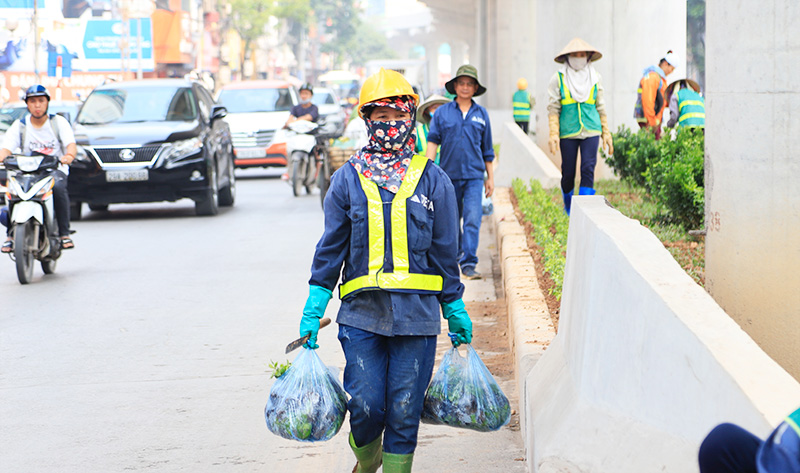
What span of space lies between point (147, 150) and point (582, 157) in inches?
276

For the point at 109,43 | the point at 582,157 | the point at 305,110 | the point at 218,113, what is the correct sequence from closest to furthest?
1. the point at 582,157
2. the point at 218,113
3. the point at 305,110
4. the point at 109,43

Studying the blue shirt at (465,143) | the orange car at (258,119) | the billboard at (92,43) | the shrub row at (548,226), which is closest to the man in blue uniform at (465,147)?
the blue shirt at (465,143)

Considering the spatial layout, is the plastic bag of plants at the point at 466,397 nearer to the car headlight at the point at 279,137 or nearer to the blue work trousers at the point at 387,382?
the blue work trousers at the point at 387,382

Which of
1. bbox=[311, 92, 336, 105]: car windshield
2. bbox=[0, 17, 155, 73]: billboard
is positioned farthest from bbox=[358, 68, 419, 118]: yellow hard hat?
bbox=[0, 17, 155, 73]: billboard

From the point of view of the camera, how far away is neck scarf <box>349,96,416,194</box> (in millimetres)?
4293

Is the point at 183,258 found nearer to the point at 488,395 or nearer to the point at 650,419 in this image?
the point at 488,395

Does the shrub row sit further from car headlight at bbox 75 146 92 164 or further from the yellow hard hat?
car headlight at bbox 75 146 92 164

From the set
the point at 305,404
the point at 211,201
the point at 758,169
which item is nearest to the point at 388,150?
Result: the point at 305,404

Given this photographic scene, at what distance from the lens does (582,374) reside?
4375 millimetres

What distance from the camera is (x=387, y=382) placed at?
444 cm

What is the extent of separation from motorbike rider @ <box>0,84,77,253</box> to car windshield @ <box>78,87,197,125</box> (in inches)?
225

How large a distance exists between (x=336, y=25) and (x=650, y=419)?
121764 millimetres

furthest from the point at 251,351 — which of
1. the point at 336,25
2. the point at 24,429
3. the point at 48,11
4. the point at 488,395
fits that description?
the point at 336,25

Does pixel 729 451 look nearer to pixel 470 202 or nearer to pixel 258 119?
pixel 470 202
